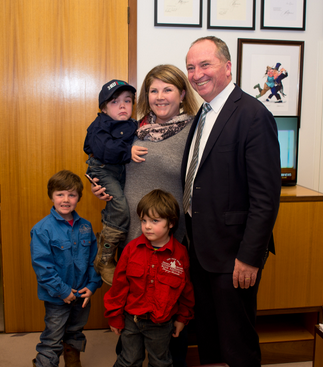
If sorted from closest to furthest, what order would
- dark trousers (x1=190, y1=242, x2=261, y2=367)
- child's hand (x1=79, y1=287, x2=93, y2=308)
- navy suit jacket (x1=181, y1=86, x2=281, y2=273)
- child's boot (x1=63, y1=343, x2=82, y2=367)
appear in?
1. navy suit jacket (x1=181, y1=86, x2=281, y2=273)
2. dark trousers (x1=190, y1=242, x2=261, y2=367)
3. child's hand (x1=79, y1=287, x2=93, y2=308)
4. child's boot (x1=63, y1=343, x2=82, y2=367)

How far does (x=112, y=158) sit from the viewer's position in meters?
1.59

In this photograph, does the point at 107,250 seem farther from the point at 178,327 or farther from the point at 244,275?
the point at 244,275

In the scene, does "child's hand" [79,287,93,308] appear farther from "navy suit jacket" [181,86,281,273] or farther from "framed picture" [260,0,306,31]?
"framed picture" [260,0,306,31]

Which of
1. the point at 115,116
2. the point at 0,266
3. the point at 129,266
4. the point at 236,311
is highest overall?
the point at 115,116

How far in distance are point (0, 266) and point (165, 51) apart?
1.92 m

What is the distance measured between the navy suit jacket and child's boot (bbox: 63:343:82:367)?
1024 mm

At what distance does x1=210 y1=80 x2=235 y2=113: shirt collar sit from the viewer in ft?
4.64

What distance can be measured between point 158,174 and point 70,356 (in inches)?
46.3

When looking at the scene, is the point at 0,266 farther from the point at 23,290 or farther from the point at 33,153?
the point at 33,153

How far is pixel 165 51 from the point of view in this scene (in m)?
2.24

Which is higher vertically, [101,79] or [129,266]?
[101,79]

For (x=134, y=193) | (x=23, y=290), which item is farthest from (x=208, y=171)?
(x=23, y=290)

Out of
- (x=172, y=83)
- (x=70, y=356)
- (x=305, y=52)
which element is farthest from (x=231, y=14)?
(x=70, y=356)

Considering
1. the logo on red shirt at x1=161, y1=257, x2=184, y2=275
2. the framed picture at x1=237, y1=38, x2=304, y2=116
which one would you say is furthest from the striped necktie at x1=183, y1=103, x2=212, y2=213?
the framed picture at x1=237, y1=38, x2=304, y2=116
